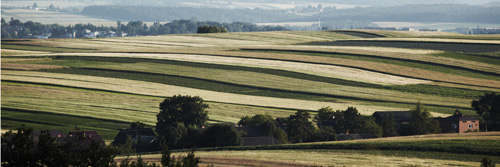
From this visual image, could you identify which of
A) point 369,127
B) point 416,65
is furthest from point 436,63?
point 369,127

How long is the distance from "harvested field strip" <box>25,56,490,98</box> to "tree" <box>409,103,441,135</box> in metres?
13.8

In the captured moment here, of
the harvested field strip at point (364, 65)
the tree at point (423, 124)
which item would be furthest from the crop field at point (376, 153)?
the harvested field strip at point (364, 65)

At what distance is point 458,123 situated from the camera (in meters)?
71.4

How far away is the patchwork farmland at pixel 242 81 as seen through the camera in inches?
2699

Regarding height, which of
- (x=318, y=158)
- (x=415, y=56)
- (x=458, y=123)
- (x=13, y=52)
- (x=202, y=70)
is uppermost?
(x=13, y=52)

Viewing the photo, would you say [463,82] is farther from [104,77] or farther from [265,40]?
[265,40]

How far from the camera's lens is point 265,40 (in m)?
146

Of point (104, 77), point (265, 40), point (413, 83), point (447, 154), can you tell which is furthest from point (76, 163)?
point (265, 40)

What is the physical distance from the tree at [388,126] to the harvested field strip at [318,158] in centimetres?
1944

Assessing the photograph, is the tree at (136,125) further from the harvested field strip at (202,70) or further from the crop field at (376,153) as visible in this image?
the harvested field strip at (202,70)

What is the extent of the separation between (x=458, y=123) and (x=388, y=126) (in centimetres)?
889

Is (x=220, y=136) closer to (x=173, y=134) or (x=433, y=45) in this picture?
(x=173, y=134)

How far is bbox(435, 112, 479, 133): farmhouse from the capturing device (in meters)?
69.5

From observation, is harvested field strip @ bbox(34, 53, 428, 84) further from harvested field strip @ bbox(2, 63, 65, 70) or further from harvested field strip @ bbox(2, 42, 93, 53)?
harvested field strip @ bbox(2, 42, 93, 53)
